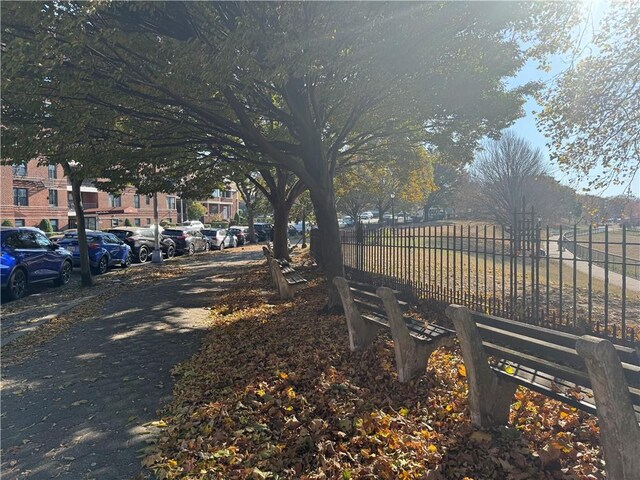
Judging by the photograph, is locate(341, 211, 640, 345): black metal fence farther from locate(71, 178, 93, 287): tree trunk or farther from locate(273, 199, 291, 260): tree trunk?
locate(71, 178, 93, 287): tree trunk

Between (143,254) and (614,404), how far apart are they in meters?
19.5

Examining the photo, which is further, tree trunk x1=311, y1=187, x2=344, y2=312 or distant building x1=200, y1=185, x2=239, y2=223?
distant building x1=200, y1=185, x2=239, y2=223

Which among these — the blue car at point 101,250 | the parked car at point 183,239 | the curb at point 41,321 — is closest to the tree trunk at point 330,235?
the curb at point 41,321

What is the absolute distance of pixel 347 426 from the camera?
3451mm

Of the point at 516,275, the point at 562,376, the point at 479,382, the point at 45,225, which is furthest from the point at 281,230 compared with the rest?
the point at 45,225

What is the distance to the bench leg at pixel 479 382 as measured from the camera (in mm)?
3277

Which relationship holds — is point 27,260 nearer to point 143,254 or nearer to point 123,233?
point 143,254

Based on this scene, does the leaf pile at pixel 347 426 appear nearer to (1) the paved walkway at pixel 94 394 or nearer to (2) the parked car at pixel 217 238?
(1) the paved walkway at pixel 94 394

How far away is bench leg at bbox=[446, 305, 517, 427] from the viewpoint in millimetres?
3277

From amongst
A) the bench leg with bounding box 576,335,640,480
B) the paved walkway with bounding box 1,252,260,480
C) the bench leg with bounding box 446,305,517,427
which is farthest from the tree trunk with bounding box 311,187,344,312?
the bench leg with bounding box 576,335,640,480

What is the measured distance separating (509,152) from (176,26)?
84.5 feet

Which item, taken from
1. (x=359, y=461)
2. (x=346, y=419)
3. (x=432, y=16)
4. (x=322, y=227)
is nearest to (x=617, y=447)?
(x=359, y=461)

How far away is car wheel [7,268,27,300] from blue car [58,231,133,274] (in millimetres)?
3976

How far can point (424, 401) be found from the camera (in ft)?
12.9
